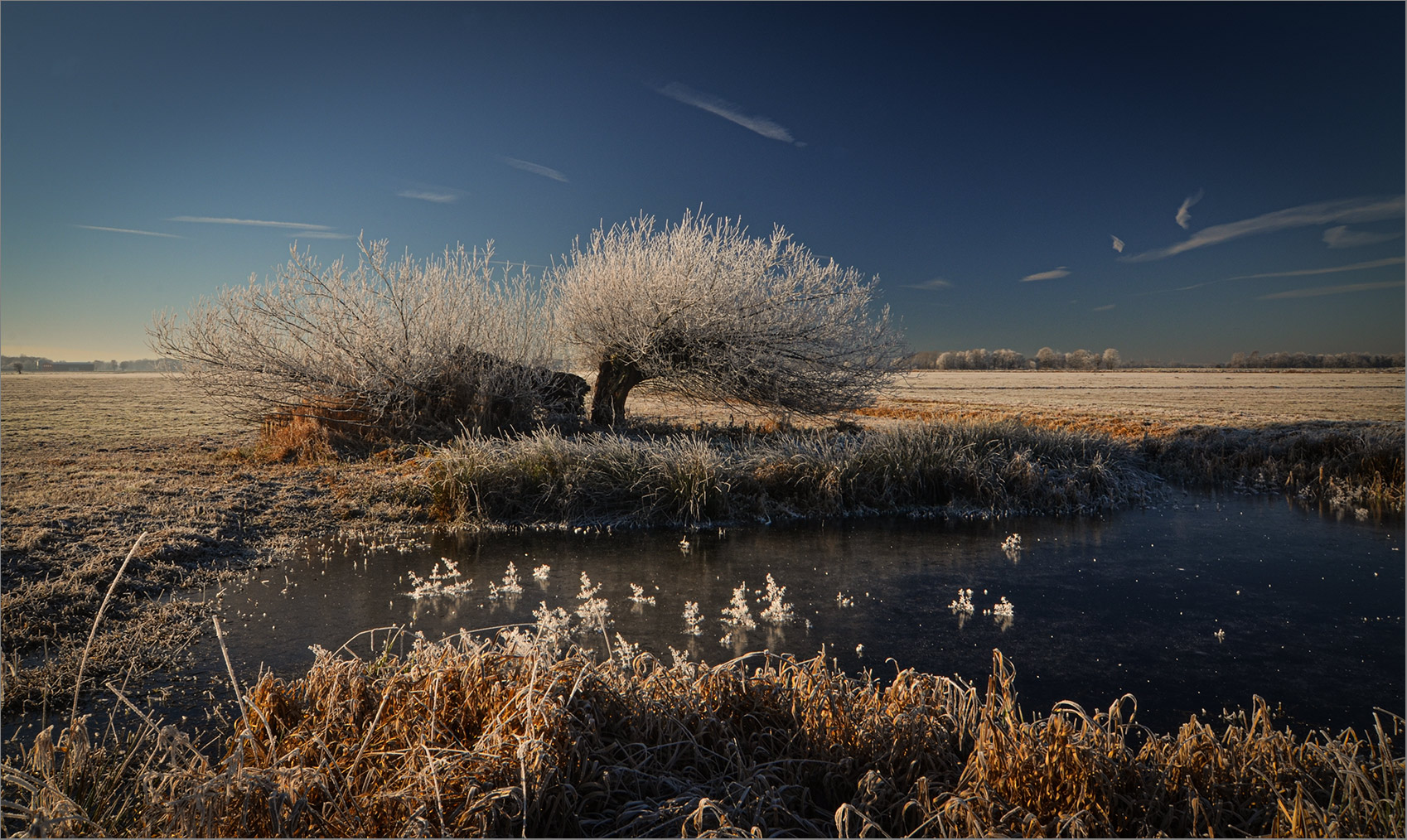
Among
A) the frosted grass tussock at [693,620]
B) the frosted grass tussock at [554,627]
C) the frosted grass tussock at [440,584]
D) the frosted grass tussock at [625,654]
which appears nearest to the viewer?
the frosted grass tussock at [625,654]

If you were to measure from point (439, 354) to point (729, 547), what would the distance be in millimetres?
7500

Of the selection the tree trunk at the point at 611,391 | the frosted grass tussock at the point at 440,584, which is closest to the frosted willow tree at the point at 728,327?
the tree trunk at the point at 611,391

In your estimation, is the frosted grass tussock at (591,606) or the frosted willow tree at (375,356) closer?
the frosted grass tussock at (591,606)

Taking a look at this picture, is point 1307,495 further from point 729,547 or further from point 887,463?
point 729,547

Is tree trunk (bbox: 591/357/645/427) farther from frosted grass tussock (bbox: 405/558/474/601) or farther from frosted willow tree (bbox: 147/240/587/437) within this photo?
frosted grass tussock (bbox: 405/558/474/601)

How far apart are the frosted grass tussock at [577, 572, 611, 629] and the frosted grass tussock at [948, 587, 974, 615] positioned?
2.51 m

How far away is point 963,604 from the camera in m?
5.34

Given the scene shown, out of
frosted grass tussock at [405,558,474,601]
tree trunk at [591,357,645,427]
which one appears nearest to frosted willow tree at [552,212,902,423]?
tree trunk at [591,357,645,427]

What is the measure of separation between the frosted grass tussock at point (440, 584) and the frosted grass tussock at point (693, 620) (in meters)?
1.83

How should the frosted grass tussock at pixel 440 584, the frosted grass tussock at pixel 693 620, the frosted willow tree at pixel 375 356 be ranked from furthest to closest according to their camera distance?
→ the frosted willow tree at pixel 375 356 → the frosted grass tussock at pixel 440 584 → the frosted grass tussock at pixel 693 620

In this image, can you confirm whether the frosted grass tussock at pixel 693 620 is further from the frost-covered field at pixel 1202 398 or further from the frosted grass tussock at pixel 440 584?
the frost-covered field at pixel 1202 398

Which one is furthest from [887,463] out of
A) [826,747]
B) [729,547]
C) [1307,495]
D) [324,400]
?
[324,400]

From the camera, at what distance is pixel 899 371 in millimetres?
14102

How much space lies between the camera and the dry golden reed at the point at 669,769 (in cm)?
227
